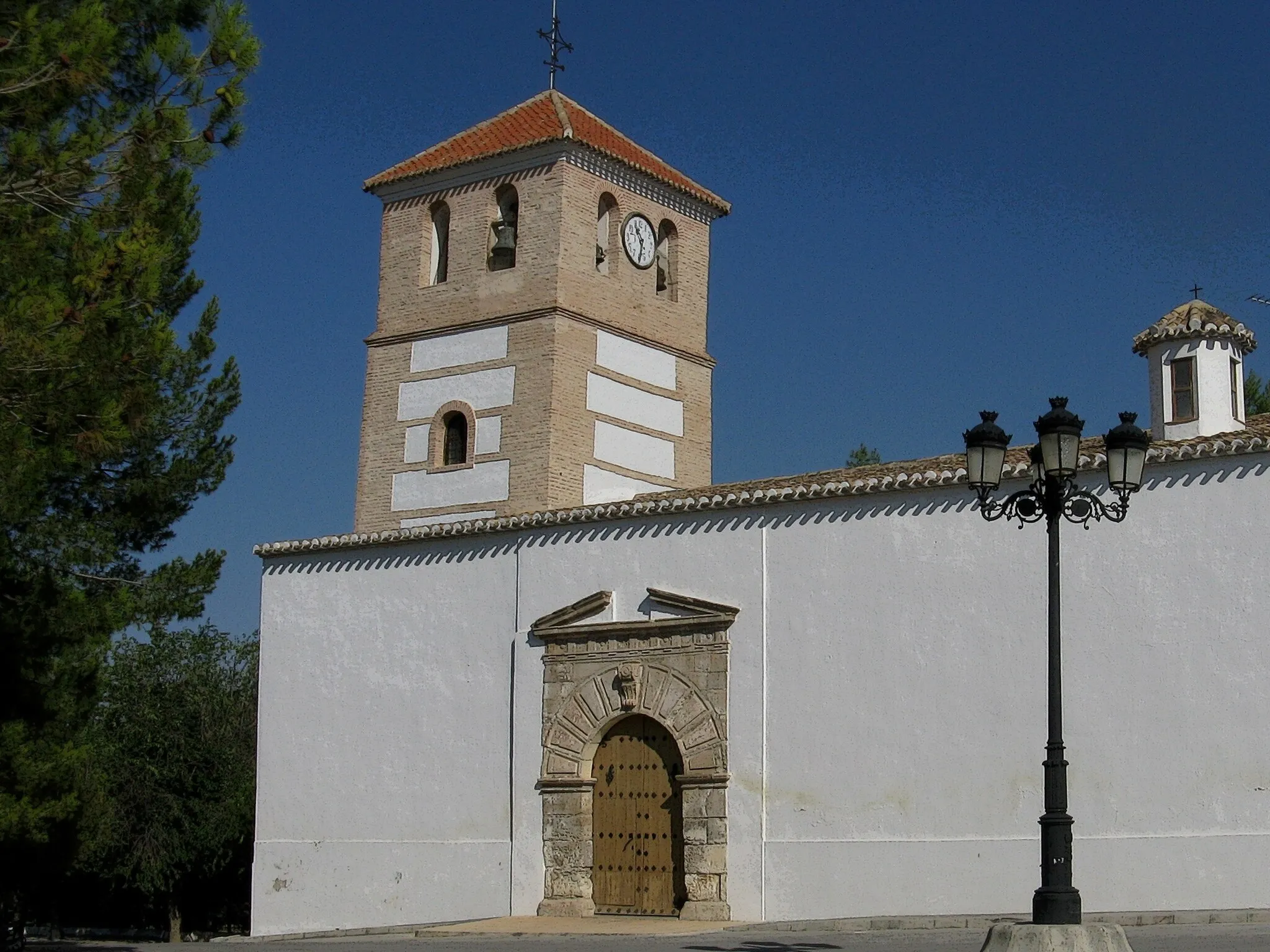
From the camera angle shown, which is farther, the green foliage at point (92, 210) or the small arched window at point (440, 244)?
the small arched window at point (440, 244)

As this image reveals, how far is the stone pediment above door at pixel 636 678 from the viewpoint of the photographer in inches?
647

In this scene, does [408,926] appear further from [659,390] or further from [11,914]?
[659,390]

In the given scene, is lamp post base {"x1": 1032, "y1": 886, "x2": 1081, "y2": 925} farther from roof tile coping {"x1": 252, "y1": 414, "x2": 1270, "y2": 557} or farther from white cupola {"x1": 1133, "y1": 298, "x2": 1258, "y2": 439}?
white cupola {"x1": 1133, "y1": 298, "x2": 1258, "y2": 439}

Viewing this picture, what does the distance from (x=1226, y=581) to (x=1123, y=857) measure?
7.90 ft

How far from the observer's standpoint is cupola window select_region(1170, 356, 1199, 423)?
16.0m

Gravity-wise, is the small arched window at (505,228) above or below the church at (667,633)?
above

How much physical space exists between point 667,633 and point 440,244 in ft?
23.7

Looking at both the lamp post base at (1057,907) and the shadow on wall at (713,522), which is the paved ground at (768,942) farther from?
the shadow on wall at (713,522)

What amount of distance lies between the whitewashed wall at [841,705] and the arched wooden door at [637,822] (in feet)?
2.26

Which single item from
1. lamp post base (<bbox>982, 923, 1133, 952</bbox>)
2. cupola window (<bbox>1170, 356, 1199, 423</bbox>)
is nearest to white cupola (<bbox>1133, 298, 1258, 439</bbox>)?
cupola window (<bbox>1170, 356, 1199, 423</bbox>)

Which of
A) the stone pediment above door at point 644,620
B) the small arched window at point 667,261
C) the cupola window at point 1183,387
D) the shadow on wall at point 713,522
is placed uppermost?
the small arched window at point 667,261

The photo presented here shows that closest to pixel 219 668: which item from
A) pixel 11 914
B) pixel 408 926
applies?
pixel 11 914

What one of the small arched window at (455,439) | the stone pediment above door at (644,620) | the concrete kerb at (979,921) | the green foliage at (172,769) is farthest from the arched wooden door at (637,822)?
the green foliage at (172,769)

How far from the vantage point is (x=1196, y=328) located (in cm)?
1609
